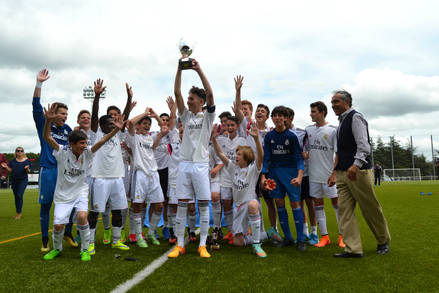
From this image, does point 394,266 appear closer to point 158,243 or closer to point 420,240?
point 420,240

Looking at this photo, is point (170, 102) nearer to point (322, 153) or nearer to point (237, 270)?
point (322, 153)

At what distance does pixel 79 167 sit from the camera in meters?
4.71

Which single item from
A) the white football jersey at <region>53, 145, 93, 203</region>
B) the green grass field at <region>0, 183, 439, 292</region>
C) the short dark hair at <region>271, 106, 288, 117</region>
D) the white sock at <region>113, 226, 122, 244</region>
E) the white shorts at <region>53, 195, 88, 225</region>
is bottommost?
the green grass field at <region>0, 183, 439, 292</region>

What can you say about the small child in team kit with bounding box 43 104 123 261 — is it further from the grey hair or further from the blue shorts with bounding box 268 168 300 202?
the grey hair

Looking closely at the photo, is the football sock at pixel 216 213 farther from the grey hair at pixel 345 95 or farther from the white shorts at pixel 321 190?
the grey hair at pixel 345 95

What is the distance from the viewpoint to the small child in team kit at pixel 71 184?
4.47 meters

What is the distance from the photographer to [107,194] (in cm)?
501

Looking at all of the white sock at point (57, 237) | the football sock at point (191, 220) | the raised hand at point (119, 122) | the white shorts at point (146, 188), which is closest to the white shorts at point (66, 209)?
the white sock at point (57, 237)

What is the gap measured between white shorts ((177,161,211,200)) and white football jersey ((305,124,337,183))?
194 cm

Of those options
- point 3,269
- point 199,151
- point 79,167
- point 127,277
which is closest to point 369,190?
point 199,151

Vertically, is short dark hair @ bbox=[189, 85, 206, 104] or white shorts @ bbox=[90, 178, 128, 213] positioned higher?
short dark hair @ bbox=[189, 85, 206, 104]

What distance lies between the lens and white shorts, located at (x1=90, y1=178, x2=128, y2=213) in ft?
16.2

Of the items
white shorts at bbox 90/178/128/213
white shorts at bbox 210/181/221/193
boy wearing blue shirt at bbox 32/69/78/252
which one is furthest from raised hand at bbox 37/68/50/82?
white shorts at bbox 210/181/221/193

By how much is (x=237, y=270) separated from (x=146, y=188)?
7.98 feet
